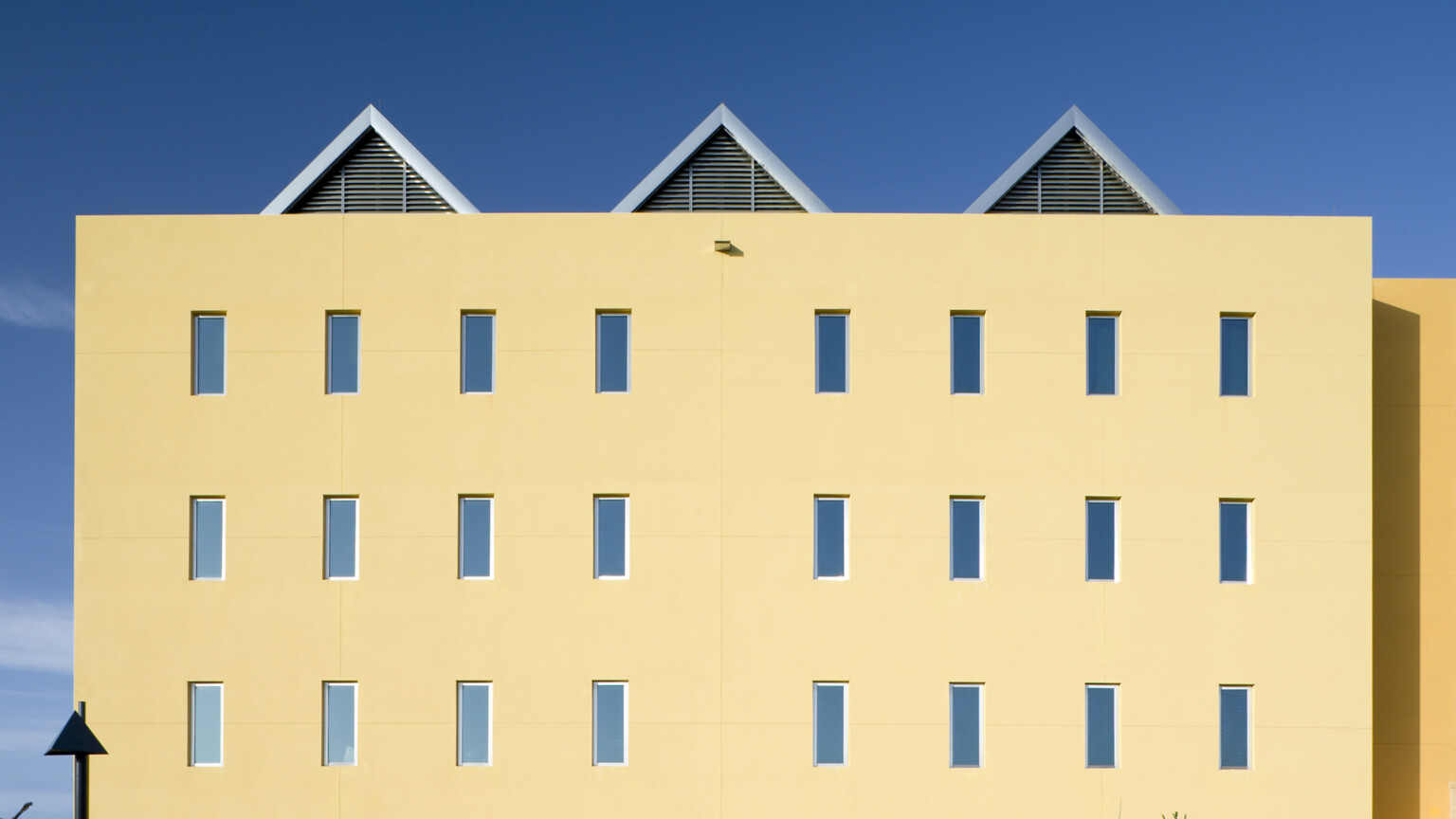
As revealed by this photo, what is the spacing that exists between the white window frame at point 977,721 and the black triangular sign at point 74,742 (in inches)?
463

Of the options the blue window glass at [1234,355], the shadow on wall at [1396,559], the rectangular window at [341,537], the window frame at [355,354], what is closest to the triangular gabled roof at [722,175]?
the window frame at [355,354]

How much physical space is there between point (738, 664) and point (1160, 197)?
420 inches

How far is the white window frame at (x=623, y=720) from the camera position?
18.6 meters

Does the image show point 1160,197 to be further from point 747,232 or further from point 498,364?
point 498,364

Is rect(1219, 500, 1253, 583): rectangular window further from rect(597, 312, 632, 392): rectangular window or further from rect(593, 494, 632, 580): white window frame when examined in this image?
rect(597, 312, 632, 392): rectangular window

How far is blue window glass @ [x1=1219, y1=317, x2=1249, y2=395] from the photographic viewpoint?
19.6 metres

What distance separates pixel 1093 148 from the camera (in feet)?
69.0

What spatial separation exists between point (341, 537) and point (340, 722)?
285cm

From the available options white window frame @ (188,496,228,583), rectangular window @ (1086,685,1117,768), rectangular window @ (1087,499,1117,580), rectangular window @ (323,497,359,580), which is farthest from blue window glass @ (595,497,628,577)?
rectangular window @ (1086,685,1117,768)

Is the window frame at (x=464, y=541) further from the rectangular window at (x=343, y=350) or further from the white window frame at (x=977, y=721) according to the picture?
the white window frame at (x=977, y=721)

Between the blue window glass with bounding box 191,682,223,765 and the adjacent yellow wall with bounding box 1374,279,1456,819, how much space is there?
18809 millimetres

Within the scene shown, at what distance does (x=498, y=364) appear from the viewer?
1923 cm

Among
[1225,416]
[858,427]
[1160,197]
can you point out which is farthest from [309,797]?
[1160,197]

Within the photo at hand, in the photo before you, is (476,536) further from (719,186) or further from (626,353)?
(719,186)
